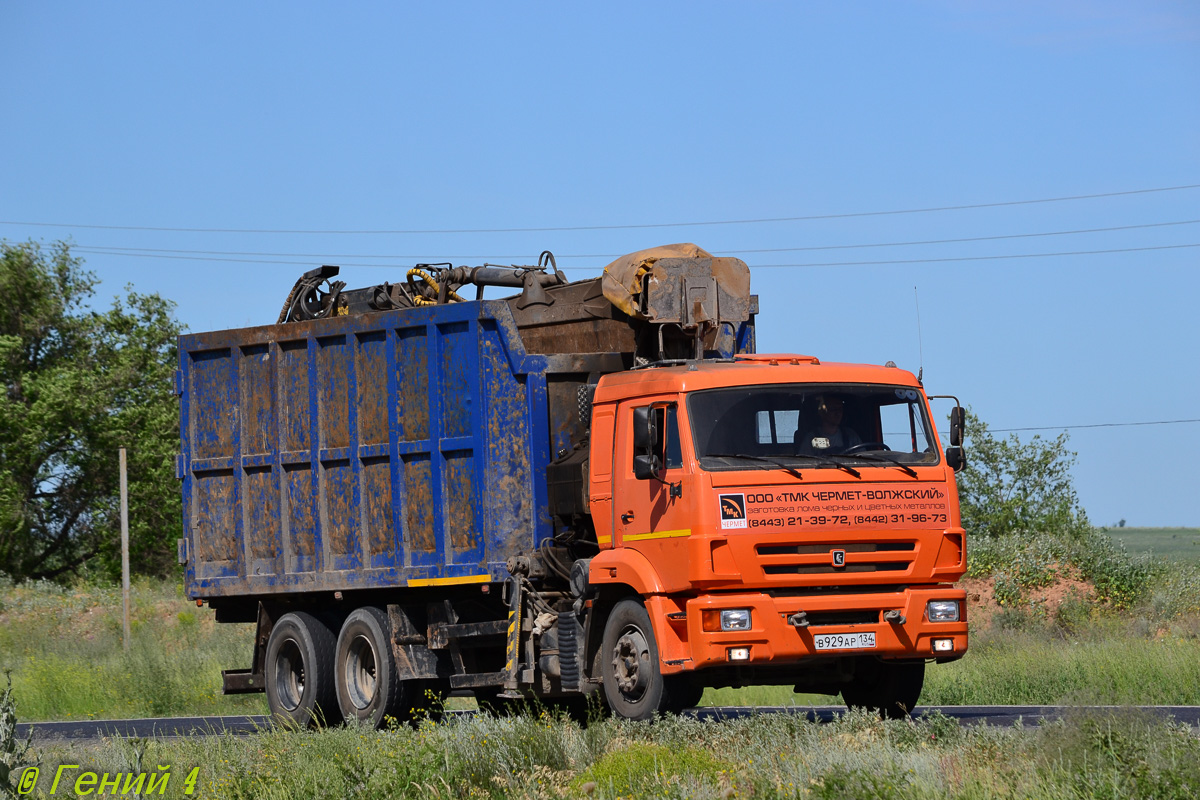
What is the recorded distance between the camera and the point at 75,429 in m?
45.1

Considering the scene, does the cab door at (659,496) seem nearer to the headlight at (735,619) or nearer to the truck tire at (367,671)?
the headlight at (735,619)

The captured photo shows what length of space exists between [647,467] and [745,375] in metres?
1.00

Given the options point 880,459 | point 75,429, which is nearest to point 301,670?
point 880,459

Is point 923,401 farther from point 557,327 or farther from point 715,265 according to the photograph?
point 557,327

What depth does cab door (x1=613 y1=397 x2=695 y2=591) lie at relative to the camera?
1088 centimetres

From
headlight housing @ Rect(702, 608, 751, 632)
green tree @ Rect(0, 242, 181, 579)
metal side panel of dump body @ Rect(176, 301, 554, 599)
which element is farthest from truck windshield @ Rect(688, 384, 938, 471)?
green tree @ Rect(0, 242, 181, 579)

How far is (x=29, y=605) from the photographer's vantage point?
3438 centimetres

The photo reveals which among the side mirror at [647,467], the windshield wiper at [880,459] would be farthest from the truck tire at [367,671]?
the windshield wiper at [880,459]

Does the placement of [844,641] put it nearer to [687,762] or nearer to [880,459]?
[880,459]

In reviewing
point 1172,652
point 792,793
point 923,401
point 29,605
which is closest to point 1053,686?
point 1172,652

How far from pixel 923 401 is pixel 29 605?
27532 mm

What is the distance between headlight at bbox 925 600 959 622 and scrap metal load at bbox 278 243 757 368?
9.47 feet

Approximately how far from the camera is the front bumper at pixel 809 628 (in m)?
10.6

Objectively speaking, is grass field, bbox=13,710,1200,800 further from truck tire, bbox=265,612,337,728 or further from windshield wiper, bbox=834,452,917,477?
truck tire, bbox=265,612,337,728
